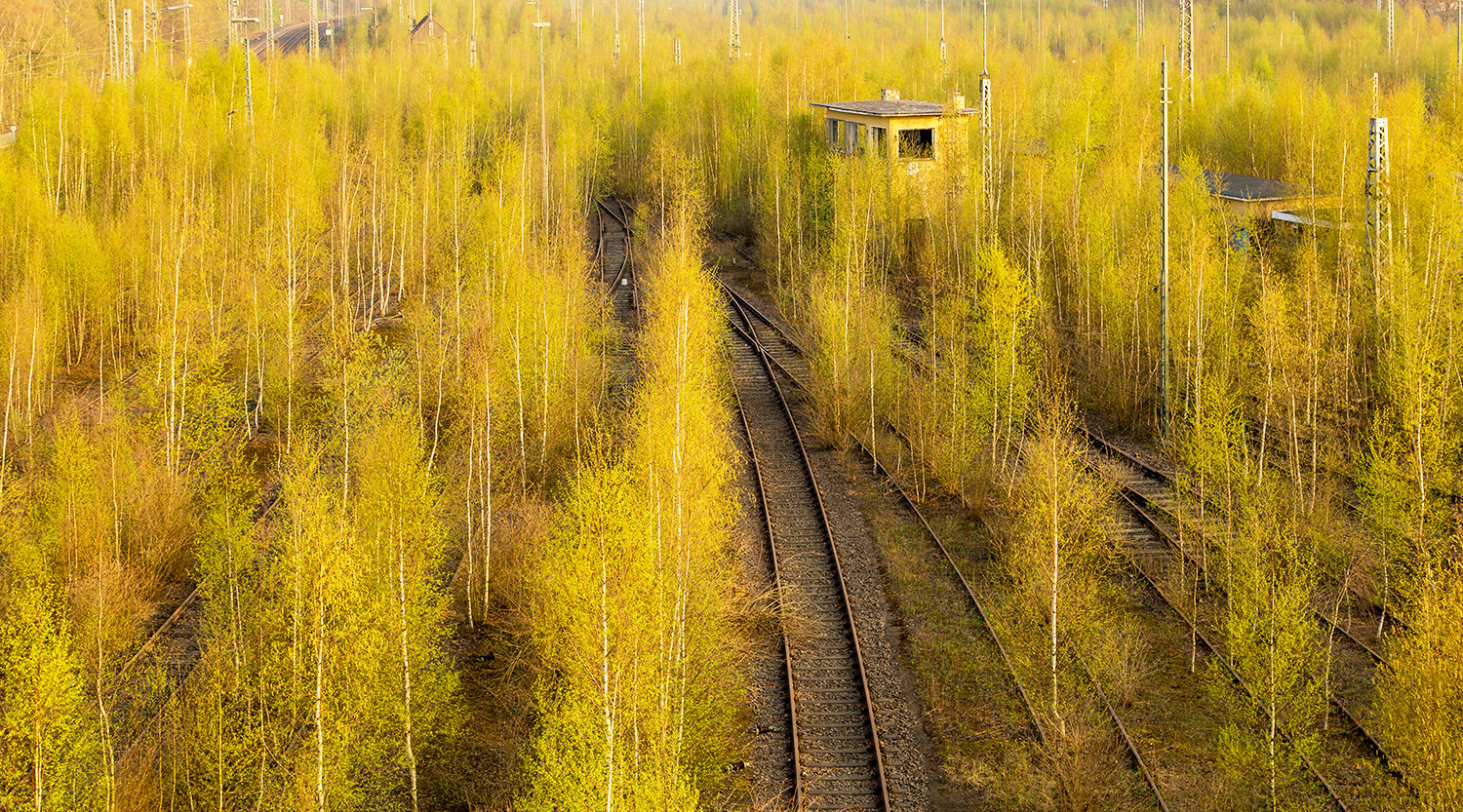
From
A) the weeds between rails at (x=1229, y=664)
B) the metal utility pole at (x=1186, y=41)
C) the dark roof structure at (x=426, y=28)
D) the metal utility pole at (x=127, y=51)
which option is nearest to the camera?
the weeds between rails at (x=1229, y=664)

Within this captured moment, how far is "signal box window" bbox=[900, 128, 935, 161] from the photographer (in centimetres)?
4481

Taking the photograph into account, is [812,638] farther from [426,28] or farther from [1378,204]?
[426,28]

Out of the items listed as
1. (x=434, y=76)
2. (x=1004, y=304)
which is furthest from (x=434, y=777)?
(x=434, y=76)

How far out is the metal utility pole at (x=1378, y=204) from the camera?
3039cm

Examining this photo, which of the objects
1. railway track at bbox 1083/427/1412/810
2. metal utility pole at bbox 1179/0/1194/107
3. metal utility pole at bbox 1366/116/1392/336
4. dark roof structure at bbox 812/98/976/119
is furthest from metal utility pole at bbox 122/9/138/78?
metal utility pole at bbox 1366/116/1392/336

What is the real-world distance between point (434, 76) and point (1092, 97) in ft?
135

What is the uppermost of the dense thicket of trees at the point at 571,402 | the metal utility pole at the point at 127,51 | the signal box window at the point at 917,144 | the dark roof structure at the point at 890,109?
the metal utility pole at the point at 127,51

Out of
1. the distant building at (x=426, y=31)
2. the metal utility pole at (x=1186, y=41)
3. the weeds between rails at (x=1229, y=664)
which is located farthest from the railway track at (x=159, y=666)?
the distant building at (x=426, y=31)

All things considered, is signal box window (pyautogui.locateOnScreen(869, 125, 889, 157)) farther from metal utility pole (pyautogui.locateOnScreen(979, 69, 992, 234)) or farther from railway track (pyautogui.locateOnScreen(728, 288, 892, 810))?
railway track (pyautogui.locateOnScreen(728, 288, 892, 810))

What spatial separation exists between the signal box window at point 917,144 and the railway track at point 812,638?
49.4ft

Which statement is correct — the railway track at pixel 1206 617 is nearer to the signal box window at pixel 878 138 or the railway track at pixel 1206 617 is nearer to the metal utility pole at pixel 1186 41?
the signal box window at pixel 878 138

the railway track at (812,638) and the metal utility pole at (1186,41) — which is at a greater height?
the metal utility pole at (1186,41)

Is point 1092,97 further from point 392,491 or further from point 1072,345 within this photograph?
point 392,491

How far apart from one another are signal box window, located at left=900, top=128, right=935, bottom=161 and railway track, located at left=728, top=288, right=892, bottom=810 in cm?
1505
